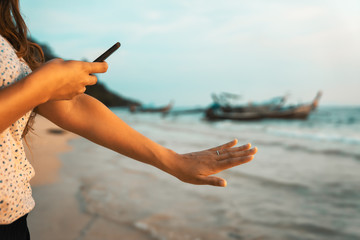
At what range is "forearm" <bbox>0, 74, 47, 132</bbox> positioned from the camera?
70 cm

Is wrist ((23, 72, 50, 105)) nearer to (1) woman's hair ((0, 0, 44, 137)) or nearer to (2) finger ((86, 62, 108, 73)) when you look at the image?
(2) finger ((86, 62, 108, 73))

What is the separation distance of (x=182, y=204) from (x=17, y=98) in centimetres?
276

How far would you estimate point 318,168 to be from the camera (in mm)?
5715

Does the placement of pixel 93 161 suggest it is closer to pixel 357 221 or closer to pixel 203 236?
pixel 203 236

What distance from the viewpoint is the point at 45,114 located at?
3.37 ft

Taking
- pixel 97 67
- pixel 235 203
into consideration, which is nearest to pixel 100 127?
pixel 97 67

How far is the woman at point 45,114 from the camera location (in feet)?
2.41

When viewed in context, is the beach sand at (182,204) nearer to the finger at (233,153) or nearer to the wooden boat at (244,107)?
the finger at (233,153)

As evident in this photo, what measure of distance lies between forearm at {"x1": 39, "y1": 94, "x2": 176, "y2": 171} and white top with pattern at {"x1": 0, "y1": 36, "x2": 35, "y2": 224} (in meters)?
0.14

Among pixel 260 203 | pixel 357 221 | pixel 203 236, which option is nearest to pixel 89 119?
pixel 203 236

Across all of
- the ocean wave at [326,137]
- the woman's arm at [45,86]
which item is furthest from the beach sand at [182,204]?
the ocean wave at [326,137]

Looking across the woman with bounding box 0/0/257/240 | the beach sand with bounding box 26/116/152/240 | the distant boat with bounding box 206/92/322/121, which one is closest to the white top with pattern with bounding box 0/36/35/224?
the woman with bounding box 0/0/257/240

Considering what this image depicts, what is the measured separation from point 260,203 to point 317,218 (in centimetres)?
64

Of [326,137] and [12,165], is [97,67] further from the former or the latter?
[326,137]
